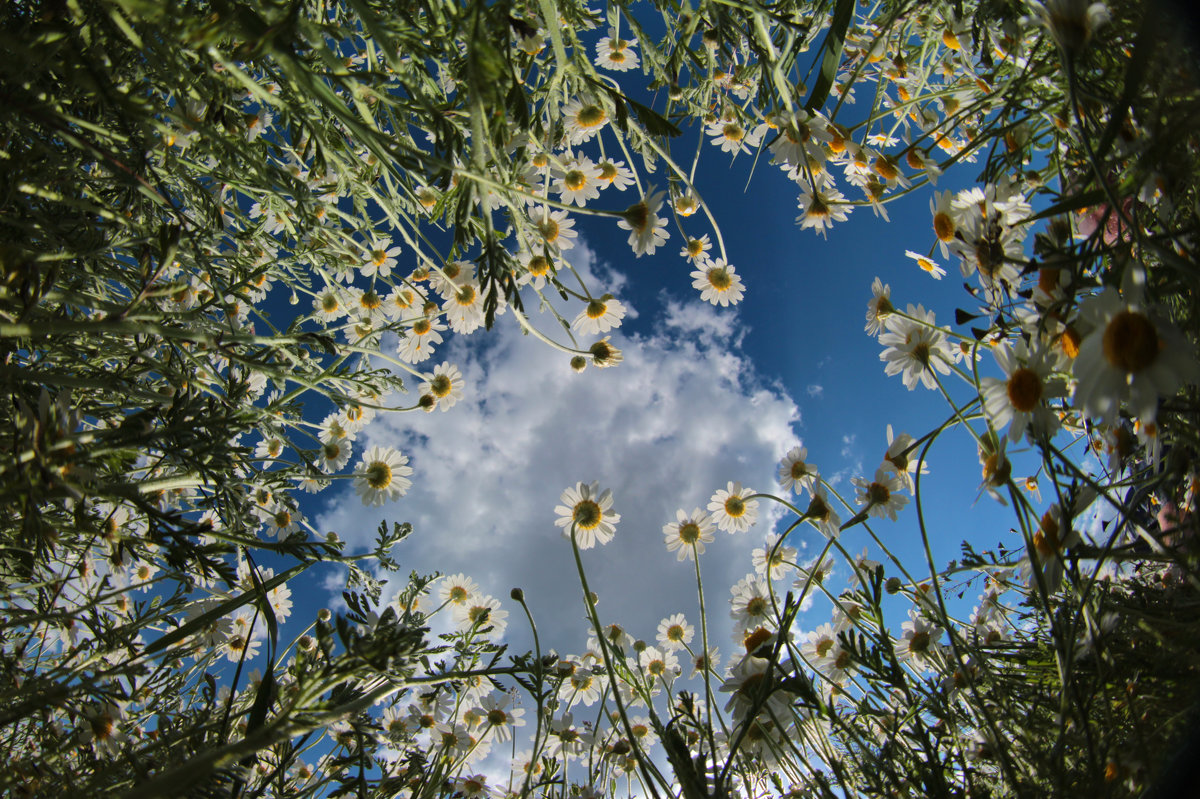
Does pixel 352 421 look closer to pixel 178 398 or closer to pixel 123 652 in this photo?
pixel 123 652

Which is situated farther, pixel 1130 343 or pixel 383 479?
pixel 383 479

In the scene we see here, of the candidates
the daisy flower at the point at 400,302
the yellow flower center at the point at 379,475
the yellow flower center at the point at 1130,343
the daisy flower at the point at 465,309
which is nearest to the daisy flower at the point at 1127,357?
the yellow flower center at the point at 1130,343

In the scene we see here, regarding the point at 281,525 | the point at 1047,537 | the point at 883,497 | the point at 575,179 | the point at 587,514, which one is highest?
the point at 575,179

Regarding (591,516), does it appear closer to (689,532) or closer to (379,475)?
(689,532)

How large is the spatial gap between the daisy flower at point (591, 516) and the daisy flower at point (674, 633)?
887 mm

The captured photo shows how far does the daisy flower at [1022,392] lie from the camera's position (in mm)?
638

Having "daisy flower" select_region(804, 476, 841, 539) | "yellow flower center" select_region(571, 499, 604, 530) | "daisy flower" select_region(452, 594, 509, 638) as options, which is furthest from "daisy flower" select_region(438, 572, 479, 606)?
"daisy flower" select_region(804, 476, 841, 539)

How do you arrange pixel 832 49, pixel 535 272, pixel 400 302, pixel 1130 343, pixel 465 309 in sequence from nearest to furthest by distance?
1. pixel 1130 343
2. pixel 832 49
3. pixel 535 272
4. pixel 465 309
5. pixel 400 302

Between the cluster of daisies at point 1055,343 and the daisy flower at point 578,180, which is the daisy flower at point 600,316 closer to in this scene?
the daisy flower at point 578,180

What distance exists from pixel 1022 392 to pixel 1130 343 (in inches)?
6.3

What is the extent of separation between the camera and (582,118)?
1.62 m

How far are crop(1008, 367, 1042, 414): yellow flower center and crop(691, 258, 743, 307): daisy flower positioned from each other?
4.27ft

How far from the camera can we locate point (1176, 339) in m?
0.49

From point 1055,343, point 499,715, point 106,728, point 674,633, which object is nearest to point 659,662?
point 674,633
